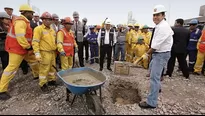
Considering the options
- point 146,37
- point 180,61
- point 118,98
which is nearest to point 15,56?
point 118,98

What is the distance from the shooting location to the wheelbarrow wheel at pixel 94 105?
9.47 ft

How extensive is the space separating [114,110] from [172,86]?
2.55 m

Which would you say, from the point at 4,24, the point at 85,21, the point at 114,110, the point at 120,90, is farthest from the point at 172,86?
the point at 4,24

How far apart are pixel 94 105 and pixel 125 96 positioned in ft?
5.36

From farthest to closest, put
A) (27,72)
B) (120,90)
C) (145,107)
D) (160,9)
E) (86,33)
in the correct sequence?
(86,33), (27,72), (120,90), (145,107), (160,9)

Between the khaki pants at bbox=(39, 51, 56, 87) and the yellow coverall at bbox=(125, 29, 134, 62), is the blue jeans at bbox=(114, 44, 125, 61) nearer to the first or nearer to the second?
the yellow coverall at bbox=(125, 29, 134, 62)

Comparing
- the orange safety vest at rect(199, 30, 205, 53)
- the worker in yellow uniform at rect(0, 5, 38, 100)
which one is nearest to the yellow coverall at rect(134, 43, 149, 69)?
the orange safety vest at rect(199, 30, 205, 53)

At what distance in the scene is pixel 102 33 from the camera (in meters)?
6.04

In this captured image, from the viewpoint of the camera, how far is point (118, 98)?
427cm

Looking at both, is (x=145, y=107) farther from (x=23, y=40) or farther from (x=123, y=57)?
(x=123, y=57)

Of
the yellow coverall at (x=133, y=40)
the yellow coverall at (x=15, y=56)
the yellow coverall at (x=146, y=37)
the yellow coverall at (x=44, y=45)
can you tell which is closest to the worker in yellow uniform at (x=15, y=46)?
the yellow coverall at (x=15, y=56)

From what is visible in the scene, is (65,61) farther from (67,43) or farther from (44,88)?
(44,88)

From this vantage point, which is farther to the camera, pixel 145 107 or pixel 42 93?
pixel 42 93

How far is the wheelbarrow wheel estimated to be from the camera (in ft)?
9.47
